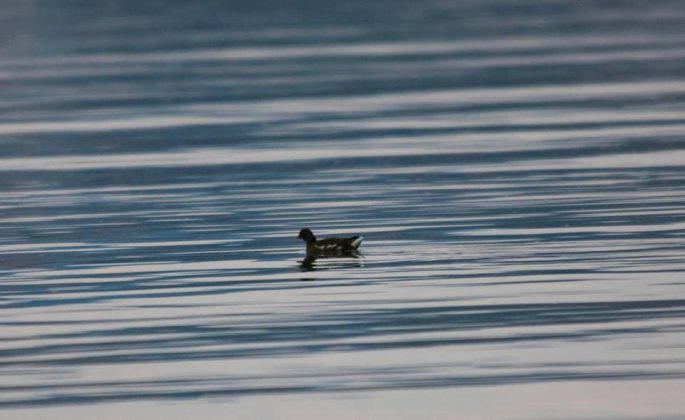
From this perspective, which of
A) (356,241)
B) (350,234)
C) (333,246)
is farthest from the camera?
(350,234)

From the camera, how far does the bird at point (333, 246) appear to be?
15086mm

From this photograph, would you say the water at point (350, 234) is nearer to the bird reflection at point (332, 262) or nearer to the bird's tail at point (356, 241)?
the bird reflection at point (332, 262)

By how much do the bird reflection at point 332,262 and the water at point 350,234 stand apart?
0.07 m

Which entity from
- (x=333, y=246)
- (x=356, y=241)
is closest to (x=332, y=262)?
(x=333, y=246)

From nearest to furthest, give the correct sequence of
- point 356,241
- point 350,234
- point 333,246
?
point 356,241 → point 333,246 → point 350,234

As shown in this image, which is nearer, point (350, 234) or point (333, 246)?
point (333, 246)

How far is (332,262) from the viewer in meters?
15.3

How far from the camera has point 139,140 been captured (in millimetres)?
26094

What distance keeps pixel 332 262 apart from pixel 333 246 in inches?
5.5

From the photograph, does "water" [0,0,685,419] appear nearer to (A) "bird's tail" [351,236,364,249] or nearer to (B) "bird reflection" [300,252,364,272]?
(B) "bird reflection" [300,252,364,272]

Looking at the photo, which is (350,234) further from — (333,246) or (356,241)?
(356,241)

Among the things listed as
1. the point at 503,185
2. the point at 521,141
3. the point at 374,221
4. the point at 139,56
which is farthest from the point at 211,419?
the point at 139,56

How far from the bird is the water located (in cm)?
16

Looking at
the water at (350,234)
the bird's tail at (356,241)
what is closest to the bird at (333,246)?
the bird's tail at (356,241)
